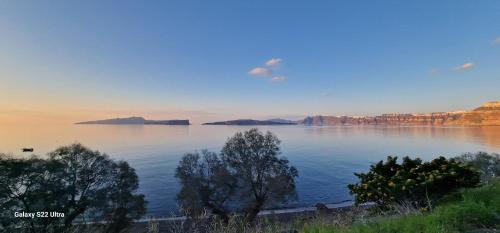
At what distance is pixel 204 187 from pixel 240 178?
415 cm

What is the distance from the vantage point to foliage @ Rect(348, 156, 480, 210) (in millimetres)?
7359

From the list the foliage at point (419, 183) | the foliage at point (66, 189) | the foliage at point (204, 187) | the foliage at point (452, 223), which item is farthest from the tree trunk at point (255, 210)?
the foliage at point (452, 223)

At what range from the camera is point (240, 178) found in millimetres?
26828

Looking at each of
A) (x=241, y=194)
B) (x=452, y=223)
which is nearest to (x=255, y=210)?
(x=241, y=194)

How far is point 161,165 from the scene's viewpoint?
163 ft

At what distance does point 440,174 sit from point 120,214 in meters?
21.6

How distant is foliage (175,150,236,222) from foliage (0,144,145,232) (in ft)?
14.5

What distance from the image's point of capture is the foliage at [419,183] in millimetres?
7359

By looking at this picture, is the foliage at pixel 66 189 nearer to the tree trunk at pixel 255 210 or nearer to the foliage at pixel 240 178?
the foliage at pixel 240 178

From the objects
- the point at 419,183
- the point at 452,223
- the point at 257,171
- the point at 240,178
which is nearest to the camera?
A: the point at 452,223

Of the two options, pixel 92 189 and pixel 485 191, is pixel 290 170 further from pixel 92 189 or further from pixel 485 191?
pixel 485 191

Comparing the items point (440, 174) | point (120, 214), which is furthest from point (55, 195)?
point (440, 174)

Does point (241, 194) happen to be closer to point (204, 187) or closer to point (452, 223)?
point (204, 187)

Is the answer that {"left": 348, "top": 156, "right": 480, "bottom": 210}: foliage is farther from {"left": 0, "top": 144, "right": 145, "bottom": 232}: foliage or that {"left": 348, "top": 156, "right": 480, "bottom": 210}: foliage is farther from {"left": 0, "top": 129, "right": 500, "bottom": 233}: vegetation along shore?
{"left": 0, "top": 144, "right": 145, "bottom": 232}: foliage
